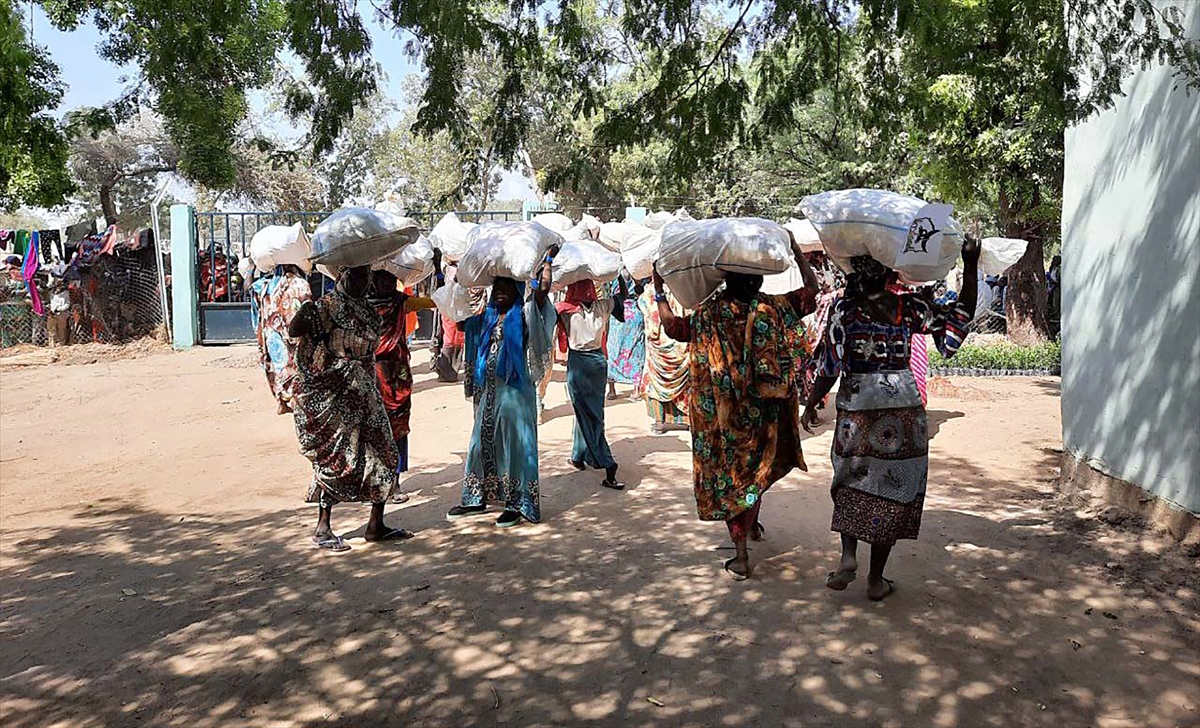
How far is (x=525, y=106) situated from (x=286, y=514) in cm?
311

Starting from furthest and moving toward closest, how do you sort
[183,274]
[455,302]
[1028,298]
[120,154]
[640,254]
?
[120,154], [183,274], [1028,298], [640,254], [455,302]

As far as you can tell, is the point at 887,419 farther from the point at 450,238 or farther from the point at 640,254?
the point at 450,238

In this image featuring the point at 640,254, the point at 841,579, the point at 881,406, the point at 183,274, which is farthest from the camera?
the point at 183,274

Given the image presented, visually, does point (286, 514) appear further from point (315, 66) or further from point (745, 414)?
point (745, 414)

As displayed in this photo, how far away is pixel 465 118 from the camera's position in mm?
5180

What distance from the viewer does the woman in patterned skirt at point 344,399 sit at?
479cm

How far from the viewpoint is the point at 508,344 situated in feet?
17.7

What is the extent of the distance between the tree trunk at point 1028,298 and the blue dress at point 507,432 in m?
10.9

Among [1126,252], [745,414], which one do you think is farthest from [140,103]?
[1126,252]

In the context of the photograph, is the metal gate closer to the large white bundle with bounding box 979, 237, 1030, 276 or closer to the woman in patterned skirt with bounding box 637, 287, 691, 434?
the woman in patterned skirt with bounding box 637, 287, 691, 434

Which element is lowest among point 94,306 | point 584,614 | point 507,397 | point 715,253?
point 584,614

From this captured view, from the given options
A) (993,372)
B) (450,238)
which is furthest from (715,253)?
(993,372)

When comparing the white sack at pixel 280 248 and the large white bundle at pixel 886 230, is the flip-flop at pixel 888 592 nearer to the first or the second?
the large white bundle at pixel 886 230

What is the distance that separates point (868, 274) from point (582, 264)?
2955 millimetres
